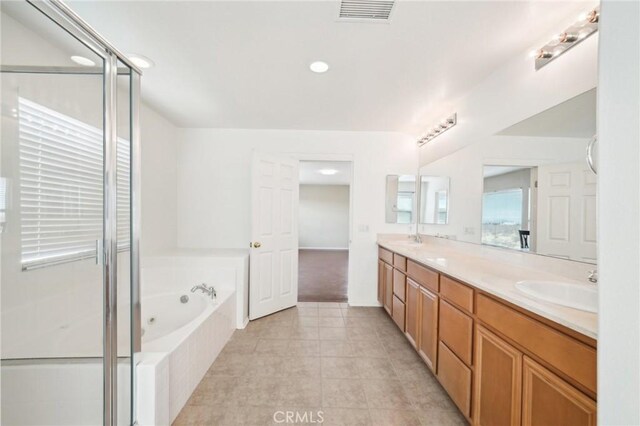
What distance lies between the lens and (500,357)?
3.92ft

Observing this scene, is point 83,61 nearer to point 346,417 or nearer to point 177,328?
point 177,328

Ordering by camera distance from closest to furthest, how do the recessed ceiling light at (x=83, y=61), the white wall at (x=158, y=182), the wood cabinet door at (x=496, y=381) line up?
the wood cabinet door at (x=496, y=381) → the recessed ceiling light at (x=83, y=61) → the white wall at (x=158, y=182)

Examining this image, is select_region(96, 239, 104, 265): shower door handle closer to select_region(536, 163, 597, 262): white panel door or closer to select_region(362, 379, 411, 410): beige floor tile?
select_region(362, 379, 411, 410): beige floor tile

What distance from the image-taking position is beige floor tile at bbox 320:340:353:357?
7.38 feet

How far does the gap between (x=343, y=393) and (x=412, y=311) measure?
2.87ft

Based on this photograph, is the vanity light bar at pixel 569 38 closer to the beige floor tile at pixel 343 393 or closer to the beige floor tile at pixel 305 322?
the beige floor tile at pixel 343 393

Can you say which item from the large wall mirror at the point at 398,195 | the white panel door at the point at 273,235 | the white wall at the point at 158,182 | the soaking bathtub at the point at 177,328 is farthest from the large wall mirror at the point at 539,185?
the white wall at the point at 158,182

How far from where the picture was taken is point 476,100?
225 cm

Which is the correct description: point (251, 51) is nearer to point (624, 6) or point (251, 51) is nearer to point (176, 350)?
point (624, 6)

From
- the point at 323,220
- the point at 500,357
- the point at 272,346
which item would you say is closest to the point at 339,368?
the point at 272,346

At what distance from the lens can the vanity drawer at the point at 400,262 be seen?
2.42 metres

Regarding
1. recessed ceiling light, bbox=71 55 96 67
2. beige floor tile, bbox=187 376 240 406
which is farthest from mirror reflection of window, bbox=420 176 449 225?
recessed ceiling light, bbox=71 55 96 67

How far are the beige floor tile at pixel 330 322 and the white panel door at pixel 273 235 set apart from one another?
560 mm

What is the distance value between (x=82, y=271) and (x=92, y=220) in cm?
36
